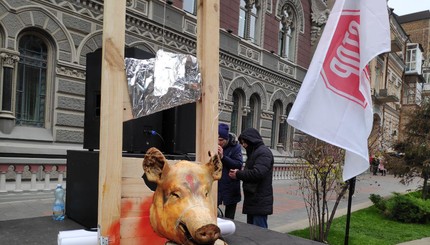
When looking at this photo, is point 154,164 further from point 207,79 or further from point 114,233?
point 207,79

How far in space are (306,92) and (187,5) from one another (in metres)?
10.8

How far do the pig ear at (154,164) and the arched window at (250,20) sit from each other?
46.8 ft

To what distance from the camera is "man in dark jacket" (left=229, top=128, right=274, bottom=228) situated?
4066 mm

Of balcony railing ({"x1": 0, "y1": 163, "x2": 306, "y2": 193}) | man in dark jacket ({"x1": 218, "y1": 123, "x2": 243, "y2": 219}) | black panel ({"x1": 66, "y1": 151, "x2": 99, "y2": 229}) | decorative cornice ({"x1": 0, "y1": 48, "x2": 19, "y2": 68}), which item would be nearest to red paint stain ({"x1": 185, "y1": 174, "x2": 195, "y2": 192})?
black panel ({"x1": 66, "y1": 151, "x2": 99, "y2": 229})

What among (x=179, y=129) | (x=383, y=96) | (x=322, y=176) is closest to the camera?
(x=179, y=129)

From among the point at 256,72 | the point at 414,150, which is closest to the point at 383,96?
the point at 256,72

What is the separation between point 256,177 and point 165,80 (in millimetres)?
2354

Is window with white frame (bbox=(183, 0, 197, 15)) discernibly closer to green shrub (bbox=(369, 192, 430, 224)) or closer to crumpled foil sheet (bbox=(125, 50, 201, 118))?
green shrub (bbox=(369, 192, 430, 224))

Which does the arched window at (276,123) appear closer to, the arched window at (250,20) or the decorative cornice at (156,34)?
the arched window at (250,20)

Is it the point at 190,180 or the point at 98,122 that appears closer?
the point at 190,180

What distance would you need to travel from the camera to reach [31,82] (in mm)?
8328

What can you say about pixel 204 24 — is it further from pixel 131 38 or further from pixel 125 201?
pixel 131 38

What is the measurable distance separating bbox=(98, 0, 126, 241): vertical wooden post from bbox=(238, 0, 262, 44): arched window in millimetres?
13973

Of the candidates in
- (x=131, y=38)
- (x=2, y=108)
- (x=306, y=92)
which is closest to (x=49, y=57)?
(x=2, y=108)
